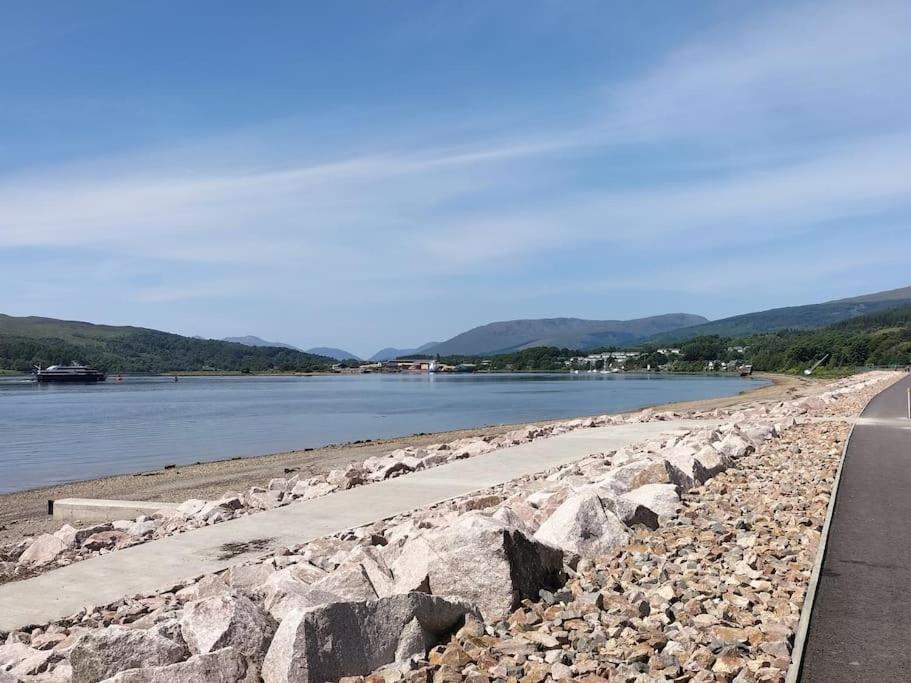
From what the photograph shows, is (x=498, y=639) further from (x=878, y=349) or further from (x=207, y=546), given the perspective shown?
(x=878, y=349)

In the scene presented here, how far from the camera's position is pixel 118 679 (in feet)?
13.6

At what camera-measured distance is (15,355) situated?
172 metres

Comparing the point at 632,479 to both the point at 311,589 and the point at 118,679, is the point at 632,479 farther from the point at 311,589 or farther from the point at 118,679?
the point at 118,679

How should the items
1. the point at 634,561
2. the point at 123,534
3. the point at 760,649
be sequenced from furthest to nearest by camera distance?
1. the point at 123,534
2. the point at 634,561
3. the point at 760,649

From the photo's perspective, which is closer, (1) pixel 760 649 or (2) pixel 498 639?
(1) pixel 760 649

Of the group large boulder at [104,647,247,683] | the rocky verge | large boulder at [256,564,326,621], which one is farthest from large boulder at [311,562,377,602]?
large boulder at [104,647,247,683]

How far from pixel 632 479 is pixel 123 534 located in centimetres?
668

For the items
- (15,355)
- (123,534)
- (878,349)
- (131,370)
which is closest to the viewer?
(123,534)

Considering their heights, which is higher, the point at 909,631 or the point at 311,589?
the point at 311,589

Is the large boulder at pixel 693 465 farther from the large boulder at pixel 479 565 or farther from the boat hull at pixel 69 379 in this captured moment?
the boat hull at pixel 69 379

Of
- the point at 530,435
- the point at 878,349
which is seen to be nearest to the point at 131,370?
the point at 878,349

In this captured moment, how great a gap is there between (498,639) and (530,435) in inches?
659

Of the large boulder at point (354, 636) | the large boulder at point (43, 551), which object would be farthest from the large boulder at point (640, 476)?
the large boulder at point (43, 551)

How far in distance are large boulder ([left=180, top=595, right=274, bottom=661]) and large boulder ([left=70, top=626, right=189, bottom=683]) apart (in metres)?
0.25
